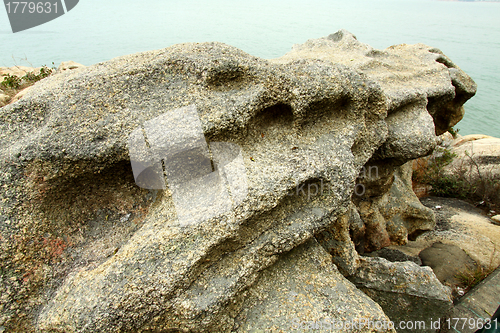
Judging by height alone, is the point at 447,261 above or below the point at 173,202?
below

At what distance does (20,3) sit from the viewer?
82.7 inches

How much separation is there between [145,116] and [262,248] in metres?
0.82

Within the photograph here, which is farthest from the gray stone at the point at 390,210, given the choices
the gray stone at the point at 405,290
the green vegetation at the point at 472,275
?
the gray stone at the point at 405,290

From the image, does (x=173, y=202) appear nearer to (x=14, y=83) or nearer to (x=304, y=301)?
(x=304, y=301)

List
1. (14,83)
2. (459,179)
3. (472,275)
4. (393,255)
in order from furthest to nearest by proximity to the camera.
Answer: (459,179), (14,83), (393,255), (472,275)

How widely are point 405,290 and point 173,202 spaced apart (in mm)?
1501

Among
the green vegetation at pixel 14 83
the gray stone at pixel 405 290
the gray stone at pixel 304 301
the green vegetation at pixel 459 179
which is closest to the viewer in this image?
the gray stone at pixel 304 301

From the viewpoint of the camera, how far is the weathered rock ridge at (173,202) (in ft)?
4.29

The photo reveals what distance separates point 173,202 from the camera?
148 centimetres

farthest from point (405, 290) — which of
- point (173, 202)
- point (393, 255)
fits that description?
point (173, 202)

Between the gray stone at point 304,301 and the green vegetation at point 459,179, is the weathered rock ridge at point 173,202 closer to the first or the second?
the gray stone at point 304,301

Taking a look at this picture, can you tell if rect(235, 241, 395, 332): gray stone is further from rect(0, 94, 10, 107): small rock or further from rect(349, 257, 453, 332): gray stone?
rect(0, 94, 10, 107): small rock

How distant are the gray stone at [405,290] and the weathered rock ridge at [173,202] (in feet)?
0.63

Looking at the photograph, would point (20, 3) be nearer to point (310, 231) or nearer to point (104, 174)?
point (104, 174)
